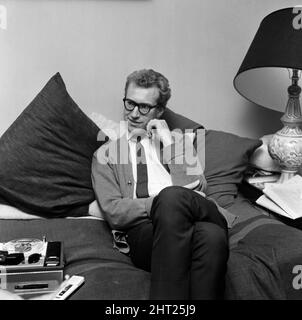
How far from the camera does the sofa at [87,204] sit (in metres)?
1.72

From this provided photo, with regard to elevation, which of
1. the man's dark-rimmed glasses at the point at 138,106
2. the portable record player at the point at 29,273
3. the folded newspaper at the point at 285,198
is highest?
the man's dark-rimmed glasses at the point at 138,106

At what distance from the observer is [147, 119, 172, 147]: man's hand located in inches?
83.6

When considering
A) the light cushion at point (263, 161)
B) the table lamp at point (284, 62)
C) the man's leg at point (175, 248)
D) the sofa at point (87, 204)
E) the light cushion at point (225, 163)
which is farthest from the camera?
the light cushion at point (263, 161)

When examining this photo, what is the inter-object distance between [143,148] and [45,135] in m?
0.40

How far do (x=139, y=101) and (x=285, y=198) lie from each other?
700 millimetres

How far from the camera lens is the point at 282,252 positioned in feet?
5.84

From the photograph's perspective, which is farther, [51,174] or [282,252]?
[51,174]

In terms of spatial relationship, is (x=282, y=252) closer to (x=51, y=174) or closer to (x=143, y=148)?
(x=143, y=148)

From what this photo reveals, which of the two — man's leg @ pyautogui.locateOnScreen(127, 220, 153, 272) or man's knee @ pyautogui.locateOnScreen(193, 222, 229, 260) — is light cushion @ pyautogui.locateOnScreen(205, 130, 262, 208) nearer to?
man's leg @ pyautogui.locateOnScreen(127, 220, 153, 272)

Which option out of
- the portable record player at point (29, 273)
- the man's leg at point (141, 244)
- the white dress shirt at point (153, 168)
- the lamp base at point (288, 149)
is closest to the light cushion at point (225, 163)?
the lamp base at point (288, 149)

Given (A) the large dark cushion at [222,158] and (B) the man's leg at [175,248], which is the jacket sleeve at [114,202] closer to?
(B) the man's leg at [175,248]

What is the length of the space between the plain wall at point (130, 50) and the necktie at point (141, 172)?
411 millimetres

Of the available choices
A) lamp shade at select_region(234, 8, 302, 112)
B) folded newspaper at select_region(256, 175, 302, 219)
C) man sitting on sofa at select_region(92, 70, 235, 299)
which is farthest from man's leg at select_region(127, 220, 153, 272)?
lamp shade at select_region(234, 8, 302, 112)
